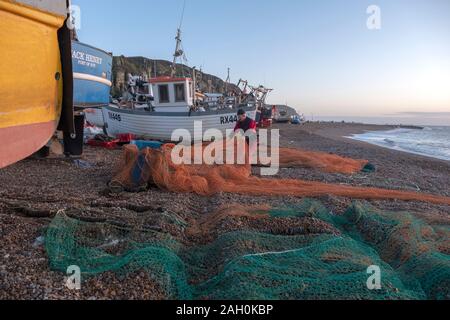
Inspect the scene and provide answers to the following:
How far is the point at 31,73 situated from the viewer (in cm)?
412

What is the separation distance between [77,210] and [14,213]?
0.66m

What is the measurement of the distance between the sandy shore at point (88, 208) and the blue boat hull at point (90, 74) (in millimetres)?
1493

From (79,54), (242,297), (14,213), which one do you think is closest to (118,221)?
(14,213)

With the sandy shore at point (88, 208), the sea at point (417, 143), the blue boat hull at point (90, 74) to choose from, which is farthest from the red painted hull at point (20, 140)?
the sea at point (417, 143)

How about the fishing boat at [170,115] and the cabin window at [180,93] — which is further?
the cabin window at [180,93]

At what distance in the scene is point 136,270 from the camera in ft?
8.94

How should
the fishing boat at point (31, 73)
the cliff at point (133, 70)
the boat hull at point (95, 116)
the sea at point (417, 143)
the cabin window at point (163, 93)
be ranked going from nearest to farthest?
1. the fishing boat at point (31, 73)
2. the cabin window at point (163, 93)
3. the sea at point (417, 143)
4. the boat hull at point (95, 116)
5. the cliff at point (133, 70)

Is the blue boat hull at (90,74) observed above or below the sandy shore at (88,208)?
above

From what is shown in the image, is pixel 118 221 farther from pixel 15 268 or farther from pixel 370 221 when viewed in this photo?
pixel 370 221

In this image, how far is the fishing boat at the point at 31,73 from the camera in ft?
12.3

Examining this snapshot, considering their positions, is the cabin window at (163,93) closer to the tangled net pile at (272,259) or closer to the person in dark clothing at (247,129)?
the person in dark clothing at (247,129)

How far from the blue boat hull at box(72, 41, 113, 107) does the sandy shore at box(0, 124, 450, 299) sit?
149cm

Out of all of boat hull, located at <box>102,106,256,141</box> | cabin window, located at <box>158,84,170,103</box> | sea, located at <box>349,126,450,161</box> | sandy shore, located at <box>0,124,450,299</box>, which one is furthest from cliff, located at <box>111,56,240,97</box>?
sandy shore, located at <box>0,124,450,299</box>
